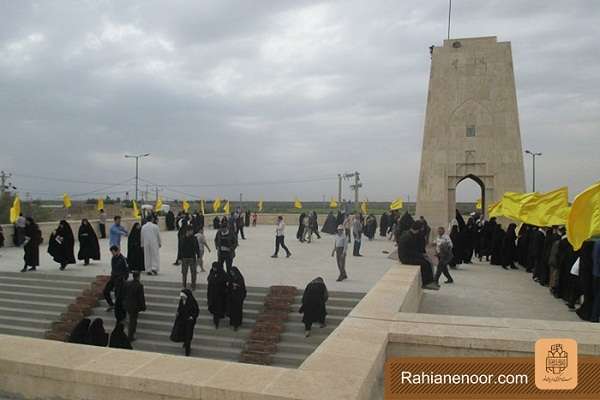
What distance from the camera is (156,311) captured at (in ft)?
31.1

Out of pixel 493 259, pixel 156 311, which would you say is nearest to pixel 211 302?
pixel 156 311

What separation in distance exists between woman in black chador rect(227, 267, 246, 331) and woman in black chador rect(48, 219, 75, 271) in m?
6.21

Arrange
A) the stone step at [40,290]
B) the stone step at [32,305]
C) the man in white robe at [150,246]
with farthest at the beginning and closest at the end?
the man in white robe at [150,246] < the stone step at [40,290] < the stone step at [32,305]

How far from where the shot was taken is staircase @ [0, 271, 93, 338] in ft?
31.3

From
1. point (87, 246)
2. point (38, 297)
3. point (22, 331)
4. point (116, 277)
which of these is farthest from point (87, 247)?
point (116, 277)

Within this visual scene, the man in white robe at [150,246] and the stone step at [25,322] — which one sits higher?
the man in white robe at [150,246]

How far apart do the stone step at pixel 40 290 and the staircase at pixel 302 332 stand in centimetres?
532

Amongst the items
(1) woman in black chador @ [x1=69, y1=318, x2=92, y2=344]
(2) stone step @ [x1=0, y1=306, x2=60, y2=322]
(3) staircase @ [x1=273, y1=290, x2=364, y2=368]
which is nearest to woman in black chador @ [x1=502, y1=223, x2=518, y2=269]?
(3) staircase @ [x1=273, y1=290, x2=364, y2=368]

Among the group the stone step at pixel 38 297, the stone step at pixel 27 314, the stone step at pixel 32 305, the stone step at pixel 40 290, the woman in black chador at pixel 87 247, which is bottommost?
the stone step at pixel 27 314

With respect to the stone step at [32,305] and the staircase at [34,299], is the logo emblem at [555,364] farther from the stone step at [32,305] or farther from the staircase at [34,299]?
the stone step at [32,305]

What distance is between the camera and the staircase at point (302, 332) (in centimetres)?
756

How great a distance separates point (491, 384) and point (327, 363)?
3.87 feet

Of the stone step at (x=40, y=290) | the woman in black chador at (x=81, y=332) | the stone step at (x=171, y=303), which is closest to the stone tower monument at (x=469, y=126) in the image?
the stone step at (x=171, y=303)

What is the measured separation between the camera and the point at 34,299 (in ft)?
34.8
